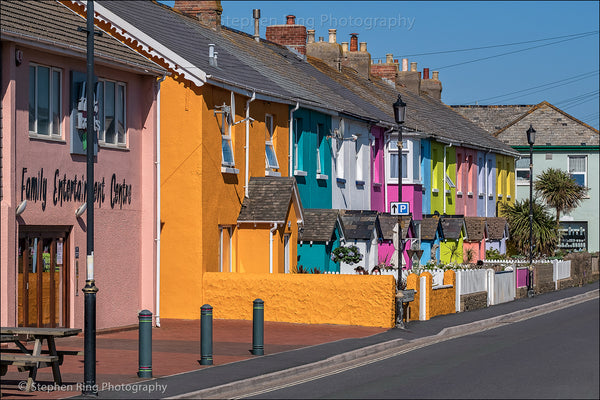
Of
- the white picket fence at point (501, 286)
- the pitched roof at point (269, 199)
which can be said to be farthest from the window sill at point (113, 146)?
the white picket fence at point (501, 286)

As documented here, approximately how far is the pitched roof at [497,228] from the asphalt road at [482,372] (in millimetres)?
27627

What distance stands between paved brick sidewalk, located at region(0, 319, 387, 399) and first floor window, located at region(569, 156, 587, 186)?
146ft

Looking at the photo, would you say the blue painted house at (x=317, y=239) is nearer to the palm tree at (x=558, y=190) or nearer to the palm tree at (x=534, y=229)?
the palm tree at (x=534, y=229)

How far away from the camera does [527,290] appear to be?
129 ft

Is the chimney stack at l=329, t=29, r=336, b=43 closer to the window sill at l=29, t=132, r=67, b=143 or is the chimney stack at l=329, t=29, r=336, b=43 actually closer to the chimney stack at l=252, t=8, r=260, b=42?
the chimney stack at l=252, t=8, r=260, b=42

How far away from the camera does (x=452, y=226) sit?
152ft

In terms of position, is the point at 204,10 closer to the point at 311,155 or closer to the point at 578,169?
the point at 311,155

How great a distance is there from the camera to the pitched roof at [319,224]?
103 feet

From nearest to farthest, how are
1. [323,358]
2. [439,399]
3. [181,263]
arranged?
[439,399], [323,358], [181,263]

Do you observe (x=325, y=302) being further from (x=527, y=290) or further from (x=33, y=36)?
(x=527, y=290)

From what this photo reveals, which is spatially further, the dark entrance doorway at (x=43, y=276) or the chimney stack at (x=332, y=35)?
the chimney stack at (x=332, y=35)

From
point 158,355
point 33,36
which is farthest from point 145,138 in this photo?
point 158,355

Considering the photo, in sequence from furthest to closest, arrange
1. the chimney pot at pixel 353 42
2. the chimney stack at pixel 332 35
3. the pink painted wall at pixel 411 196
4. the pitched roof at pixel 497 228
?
the chimney pot at pixel 353 42, the chimney stack at pixel 332 35, the pitched roof at pixel 497 228, the pink painted wall at pixel 411 196

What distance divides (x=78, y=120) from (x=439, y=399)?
10.9 meters
